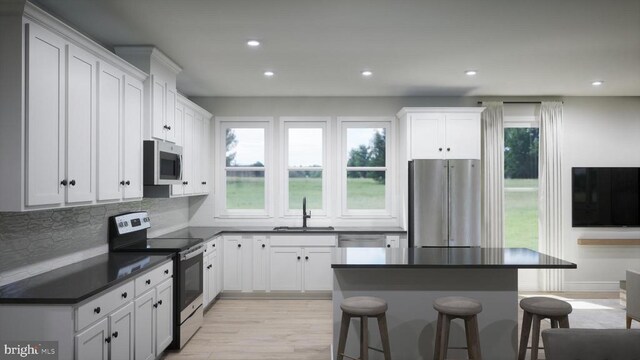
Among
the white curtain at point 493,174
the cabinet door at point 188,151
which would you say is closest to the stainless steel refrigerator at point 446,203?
the white curtain at point 493,174

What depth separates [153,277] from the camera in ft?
10.1

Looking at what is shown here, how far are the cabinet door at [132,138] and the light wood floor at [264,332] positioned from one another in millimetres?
1521

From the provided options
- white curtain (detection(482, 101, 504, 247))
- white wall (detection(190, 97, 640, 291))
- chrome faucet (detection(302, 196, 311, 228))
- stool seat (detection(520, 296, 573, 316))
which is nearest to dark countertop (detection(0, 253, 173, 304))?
chrome faucet (detection(302, 196, 311, 228))

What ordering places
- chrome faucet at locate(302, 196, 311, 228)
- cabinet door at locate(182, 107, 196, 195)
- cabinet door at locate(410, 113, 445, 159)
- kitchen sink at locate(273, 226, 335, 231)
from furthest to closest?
chrome faucet at locate(302, 196, 311, 228), kitchen sink at locate(273, 226, 335, 231), cabinet door at locate(410, 113, 445, 159), cabinet door at locate(182, 107, 196, 195)

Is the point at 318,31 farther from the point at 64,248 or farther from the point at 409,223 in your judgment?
the point at 409,223

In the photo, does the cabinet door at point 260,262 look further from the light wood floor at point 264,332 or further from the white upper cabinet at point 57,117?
the white upper cabinet at point 57,117

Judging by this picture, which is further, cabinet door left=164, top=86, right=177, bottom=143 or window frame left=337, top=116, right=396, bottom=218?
window frame left=337, top=116, right=396, bottom=218

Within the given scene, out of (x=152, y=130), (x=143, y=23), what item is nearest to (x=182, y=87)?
(x=152, y=130)

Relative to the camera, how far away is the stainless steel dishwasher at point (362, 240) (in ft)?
17.0

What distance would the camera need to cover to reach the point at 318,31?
10.5ft

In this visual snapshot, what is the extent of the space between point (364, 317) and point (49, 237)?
7.42ft

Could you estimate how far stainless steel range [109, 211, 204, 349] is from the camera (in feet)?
11.6

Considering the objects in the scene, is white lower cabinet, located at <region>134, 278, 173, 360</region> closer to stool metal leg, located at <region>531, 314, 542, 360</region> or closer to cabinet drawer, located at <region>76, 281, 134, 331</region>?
cabinet drawer, located at <region>76, 281, 134, 331</region>

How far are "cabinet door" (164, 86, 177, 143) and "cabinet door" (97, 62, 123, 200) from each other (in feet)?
2.74
